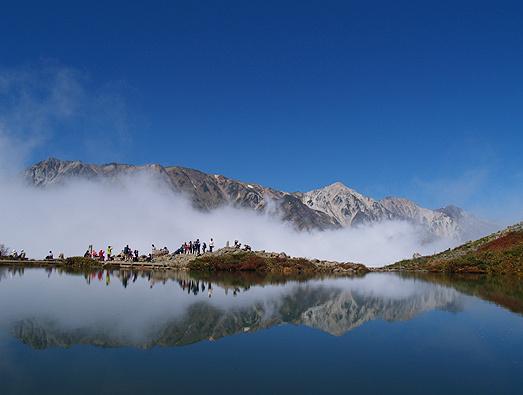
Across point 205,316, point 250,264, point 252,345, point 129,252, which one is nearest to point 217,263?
point 250,264

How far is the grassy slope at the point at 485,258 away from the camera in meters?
68.9

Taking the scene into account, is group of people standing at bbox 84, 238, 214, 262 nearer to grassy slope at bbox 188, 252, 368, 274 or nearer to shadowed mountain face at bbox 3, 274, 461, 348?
grassy slope at bbox 188, 252, 368, 274

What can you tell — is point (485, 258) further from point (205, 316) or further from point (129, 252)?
point (205, 316)

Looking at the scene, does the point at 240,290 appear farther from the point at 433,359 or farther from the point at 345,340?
the point at 433,359

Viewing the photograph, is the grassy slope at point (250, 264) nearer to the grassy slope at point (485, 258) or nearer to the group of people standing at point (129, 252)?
the group of people standing at point (129, 252)

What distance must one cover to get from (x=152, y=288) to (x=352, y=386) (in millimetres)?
28670

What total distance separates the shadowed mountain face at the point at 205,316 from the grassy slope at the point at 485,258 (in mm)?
36524

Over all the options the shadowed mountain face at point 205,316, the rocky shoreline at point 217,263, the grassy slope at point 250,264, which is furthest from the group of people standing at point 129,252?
the shadowed mountain face at point 205,316

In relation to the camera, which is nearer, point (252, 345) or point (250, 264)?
point (252, 345)

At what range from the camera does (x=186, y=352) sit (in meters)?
16.8

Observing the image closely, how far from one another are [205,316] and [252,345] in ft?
21.5

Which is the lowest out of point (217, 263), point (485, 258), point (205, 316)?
point (205, 316)

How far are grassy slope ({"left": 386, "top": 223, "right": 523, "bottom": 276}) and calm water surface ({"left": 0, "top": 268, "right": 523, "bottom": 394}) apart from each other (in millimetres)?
41067

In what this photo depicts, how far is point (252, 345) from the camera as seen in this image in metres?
18.4
